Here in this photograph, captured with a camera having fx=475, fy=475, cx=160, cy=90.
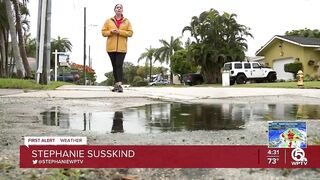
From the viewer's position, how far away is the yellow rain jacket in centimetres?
1040

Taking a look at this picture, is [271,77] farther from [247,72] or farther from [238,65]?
[238,65]

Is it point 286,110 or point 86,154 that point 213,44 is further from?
point 86,154

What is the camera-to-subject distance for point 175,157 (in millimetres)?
3674

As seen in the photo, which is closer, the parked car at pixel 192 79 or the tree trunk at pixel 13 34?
the tree trunk at pixel 13 34

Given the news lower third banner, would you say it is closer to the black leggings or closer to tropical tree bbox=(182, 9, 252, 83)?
the black leggings

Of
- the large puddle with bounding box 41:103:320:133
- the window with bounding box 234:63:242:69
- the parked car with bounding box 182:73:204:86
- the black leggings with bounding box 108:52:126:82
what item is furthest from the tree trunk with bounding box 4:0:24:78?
the parked car with bounding box 182:73:204:86

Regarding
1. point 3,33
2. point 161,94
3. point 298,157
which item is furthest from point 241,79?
point 298,157

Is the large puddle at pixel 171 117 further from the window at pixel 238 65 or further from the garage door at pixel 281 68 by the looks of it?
the garage door at pixel 281 68

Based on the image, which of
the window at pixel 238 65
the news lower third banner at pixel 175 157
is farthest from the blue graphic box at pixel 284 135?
the window at pixel 238 65

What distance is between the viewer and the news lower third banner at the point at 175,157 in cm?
348

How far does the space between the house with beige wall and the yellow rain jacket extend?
31252 mm

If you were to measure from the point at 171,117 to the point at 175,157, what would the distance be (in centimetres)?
321

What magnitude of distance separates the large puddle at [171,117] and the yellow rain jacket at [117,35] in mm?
2479

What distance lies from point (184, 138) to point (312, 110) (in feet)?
12.5
